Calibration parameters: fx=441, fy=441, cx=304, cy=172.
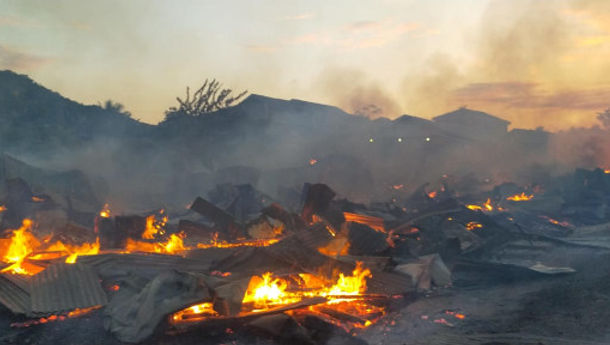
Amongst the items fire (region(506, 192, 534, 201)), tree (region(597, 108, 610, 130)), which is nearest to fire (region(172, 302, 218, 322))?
fire (region(506, 192, 534, 201))

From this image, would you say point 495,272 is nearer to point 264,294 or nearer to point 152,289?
point 264,294

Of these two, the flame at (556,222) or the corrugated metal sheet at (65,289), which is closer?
the corrugated metal sheet at (65,289)

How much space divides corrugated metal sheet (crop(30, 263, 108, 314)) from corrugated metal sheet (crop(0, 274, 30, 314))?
0.09m

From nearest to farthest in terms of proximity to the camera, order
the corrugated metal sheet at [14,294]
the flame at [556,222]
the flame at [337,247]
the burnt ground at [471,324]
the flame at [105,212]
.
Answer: the burnt ground at [471,324]
the corrugated metal sheet at [14,294]
the flame at [337,247]
the flame at [105,212]
the flame at [556,222]

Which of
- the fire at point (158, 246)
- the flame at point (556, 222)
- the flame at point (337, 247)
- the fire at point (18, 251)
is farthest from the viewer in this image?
the flame at point (556, 222)

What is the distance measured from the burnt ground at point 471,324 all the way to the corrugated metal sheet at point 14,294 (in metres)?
0.15

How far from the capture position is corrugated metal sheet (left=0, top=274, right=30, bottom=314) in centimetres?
584

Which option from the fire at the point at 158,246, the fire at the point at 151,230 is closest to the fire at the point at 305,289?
the fire at the point at 158,246

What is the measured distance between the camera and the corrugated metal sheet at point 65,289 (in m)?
6.02

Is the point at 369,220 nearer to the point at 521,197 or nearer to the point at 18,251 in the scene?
the point at 18,251

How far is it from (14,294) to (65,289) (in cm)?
62

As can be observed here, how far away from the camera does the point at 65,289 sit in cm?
642

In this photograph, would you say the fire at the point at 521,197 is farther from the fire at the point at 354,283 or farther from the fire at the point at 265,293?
the fire at the point at 265,293

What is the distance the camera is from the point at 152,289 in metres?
5.63
